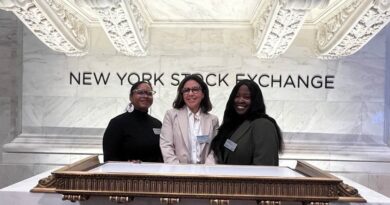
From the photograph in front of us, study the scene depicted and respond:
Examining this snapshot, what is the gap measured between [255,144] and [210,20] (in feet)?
11.4

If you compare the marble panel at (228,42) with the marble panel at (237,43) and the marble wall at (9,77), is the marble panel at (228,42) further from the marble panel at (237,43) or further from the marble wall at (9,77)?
the marble wall at (9,77)

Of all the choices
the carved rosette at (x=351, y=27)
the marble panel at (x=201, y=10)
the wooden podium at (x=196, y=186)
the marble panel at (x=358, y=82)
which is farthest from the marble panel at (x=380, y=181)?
the wooden podium at (x=196, y=186)

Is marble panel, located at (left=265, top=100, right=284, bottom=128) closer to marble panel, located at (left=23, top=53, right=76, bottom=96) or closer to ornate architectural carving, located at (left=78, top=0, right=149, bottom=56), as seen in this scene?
ornate architectural carving, located at (left=78, top=0, right=149, bottom=56)

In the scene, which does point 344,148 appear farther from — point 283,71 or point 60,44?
point 60,44

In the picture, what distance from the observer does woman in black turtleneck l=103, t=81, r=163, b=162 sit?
156 inches

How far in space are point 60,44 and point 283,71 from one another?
3360mm

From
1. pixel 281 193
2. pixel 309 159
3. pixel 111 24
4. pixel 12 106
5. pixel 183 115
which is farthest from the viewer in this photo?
pixel 12 106

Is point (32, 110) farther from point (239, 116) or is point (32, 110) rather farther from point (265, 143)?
point (265, 143)

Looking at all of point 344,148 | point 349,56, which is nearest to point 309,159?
point 344,148

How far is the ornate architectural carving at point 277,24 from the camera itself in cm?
409

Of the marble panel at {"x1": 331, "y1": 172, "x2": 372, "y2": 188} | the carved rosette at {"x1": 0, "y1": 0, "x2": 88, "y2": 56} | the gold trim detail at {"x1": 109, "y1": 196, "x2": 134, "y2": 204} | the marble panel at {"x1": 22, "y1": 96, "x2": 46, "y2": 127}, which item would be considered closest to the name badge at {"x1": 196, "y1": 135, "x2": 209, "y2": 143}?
the gold trim detail at {"x1": 109, "y1": 196, "x2": 134, "y2": 204}

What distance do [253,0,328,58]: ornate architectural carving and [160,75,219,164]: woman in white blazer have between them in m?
1.33

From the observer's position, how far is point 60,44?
578 centimetres

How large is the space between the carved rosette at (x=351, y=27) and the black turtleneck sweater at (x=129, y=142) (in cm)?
263
